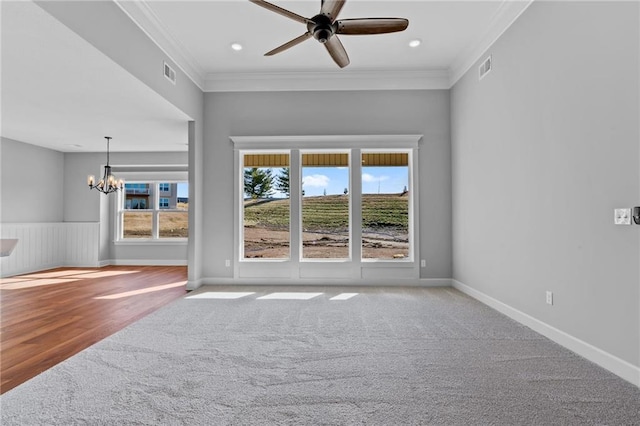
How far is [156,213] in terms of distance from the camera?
7.35 meters

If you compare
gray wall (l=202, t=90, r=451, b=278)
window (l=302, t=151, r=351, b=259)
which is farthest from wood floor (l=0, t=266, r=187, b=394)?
window (l=302, t=151, r=351, b=259)

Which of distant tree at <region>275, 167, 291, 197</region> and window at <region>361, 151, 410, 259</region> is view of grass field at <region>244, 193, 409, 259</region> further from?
distant tree at <region>275, 167, 291, 197</region>

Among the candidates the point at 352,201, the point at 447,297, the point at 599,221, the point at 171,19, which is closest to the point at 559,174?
the point at 599,221

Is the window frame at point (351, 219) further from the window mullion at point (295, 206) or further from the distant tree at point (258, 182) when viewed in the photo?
the distant tree at point (258, 182)

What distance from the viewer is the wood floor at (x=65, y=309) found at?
247cm

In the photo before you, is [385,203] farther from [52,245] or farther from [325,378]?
[52,245]

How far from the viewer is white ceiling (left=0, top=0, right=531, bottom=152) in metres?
2.94

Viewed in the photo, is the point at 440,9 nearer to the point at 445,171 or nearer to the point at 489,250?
the point at 445,171

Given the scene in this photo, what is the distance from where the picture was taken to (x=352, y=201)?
197 inches

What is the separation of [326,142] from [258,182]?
131 cm

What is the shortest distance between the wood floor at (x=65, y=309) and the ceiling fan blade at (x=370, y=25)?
3.53 meters

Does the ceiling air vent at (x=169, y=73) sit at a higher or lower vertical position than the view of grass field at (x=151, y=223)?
higher

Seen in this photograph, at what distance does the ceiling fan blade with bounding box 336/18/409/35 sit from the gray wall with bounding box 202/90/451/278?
7.22ft

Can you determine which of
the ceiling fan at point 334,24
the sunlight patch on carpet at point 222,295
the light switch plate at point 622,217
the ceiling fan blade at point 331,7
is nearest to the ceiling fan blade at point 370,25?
the ceiling fan at point 334,24
